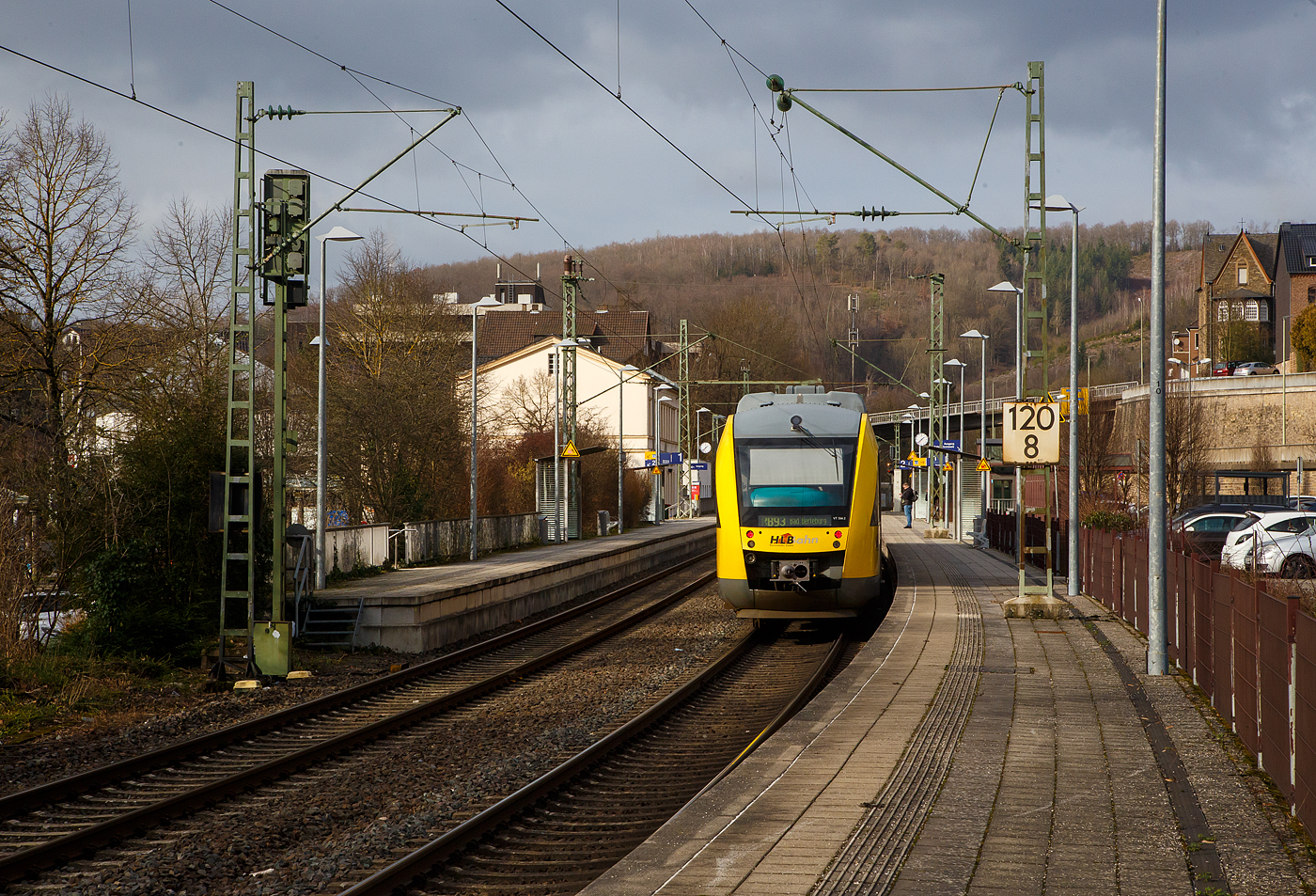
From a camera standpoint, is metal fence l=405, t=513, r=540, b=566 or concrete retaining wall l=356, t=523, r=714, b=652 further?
metal fence l=405, t=513, r=540, b=566

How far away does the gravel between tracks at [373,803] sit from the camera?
6.70m

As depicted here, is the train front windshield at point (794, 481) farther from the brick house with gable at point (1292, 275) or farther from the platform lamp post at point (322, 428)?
the brick house with gable at point (1292, 275)

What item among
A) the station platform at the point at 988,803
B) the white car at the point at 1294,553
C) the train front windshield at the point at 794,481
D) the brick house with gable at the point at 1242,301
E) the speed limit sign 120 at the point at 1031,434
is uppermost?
the brick house with gable at the point at 1242,301

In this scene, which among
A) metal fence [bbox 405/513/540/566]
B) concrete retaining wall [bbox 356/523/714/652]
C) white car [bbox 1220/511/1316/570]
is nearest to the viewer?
concrete retaining wall [bbox 356/523/714/652]

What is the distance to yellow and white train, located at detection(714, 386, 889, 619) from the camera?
16469 mm

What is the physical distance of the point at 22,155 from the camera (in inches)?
1012

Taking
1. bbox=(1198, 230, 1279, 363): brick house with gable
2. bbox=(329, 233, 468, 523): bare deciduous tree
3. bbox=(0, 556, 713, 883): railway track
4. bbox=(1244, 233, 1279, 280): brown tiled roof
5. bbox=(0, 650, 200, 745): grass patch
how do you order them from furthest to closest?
bbox=(1244, 233, 1279, 280): brown tiled roof
bbox=(1198, 230, 1279, 363): brick house with gable
bbox=(329, 233, 468, 523): bare deciduous tree
bbox=(0, 650, 200, 745): grass patch
bbox=(0, 556, 713, 883): railway track

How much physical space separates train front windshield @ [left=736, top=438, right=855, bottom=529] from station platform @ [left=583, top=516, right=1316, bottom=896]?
460cm

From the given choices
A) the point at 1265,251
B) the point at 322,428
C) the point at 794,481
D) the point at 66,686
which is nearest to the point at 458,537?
the point at 322,428

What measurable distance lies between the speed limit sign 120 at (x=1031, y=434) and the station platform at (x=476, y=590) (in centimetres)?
889

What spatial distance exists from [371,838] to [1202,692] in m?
7.56

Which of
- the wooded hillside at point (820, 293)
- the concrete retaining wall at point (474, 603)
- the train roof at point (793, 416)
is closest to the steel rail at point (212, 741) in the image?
the concrete retaining wall at point (474, 603)

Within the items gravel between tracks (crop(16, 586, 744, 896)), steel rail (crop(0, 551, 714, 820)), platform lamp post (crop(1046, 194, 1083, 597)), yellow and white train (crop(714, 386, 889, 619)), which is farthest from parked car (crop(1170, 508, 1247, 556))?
gravel between tracks (crop(16, 586, 744, 896))

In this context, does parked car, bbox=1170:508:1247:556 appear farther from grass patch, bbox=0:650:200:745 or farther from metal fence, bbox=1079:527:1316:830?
grass patch, bbox=0:650:200:745
